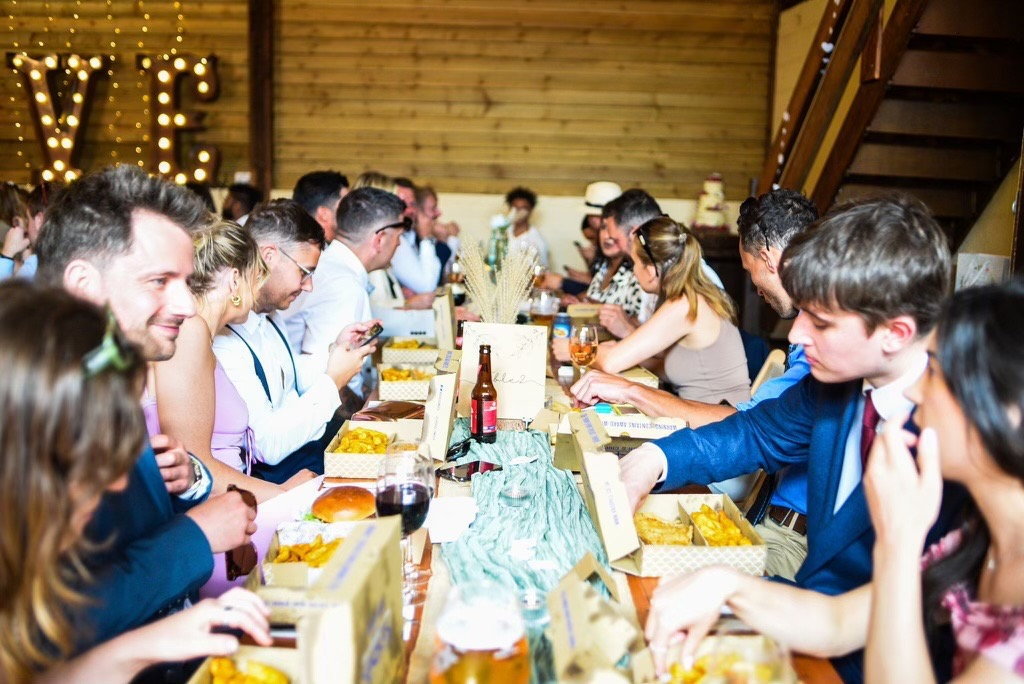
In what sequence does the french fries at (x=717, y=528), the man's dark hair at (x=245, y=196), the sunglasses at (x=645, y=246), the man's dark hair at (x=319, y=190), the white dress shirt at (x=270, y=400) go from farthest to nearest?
the man's dark hair at (x=245, y=196) → the man's dark hair at (x=319, y=190) → the sunglasses at (x=645, y=246) → the white dress shirt at (x=270, y=400) → the french fries at (x=717, y=528)

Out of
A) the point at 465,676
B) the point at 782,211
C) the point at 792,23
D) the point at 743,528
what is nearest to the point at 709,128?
the point at 792,23

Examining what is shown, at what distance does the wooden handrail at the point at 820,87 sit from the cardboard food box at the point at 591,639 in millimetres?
4332

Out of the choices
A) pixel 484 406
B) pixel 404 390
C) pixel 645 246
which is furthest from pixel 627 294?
pixel 484 406

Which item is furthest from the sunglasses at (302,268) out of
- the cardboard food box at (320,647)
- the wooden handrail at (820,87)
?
the wooden handrail at (820,87)

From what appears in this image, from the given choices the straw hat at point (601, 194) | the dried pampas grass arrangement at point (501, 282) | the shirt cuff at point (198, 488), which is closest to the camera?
the shirt cuff at point (198, 488)

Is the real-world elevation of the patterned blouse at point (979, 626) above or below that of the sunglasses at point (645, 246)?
below

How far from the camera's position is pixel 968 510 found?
1.30m

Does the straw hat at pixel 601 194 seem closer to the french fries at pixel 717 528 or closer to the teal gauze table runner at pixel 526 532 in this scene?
the teal gauze table runner at pixel 526 532

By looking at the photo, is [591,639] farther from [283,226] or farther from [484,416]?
[283,226]

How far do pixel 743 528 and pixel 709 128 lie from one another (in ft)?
24.1

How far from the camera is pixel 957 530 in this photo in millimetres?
1325

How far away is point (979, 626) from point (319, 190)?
462 centimetres

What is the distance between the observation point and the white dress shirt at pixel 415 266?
631 centimetres

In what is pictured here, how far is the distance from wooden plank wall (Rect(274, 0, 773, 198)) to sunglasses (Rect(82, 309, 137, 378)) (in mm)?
7537
